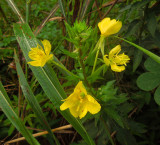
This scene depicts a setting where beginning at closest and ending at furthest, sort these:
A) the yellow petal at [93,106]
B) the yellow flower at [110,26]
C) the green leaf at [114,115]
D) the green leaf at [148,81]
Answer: the yellow petal at [93,106] < the yellow flower at [110,26] < the green leaf at [114,115] < the green leaf at [148,81]

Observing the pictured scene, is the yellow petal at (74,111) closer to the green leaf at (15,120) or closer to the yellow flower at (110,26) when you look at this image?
the green leaf at (15,120)

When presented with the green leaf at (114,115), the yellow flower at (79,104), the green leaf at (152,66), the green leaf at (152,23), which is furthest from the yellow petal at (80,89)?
the green leaf at (152,23)

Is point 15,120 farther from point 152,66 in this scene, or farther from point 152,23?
point 152,23

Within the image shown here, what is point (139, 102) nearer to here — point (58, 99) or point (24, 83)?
point (58, 99)

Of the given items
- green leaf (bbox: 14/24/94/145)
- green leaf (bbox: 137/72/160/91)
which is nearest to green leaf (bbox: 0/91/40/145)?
green leaf (bbox: 14/24/94/145)

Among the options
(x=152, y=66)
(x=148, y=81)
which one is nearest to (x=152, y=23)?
(x=152, y=66)

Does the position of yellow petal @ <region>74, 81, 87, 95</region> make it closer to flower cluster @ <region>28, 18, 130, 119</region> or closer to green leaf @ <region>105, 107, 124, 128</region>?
flower cluster @ <region>28, 18, 130, 119</region>

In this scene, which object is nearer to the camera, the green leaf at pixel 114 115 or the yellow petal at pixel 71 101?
the yellow petal at pixel 71 101
